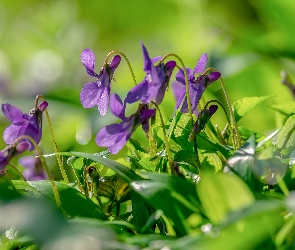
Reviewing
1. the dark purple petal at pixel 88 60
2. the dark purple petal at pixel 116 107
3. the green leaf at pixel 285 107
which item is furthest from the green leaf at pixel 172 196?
the green leaf at pixel 285 107

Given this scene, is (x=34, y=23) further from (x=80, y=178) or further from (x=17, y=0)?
(x=80, y=178)

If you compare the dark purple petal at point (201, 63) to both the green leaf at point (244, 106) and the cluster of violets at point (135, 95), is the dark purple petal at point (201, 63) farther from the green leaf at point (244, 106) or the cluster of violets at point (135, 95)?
the green leaf at point (244, 106)

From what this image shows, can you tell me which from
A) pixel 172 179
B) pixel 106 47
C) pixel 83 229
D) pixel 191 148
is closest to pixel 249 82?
pixel 191 148

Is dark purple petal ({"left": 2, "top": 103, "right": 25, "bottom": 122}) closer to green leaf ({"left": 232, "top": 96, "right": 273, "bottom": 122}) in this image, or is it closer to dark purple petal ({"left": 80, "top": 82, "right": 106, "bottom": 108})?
dark purple petal ({"left": 80, "top": 82, "right": 106, "bottom": 108})

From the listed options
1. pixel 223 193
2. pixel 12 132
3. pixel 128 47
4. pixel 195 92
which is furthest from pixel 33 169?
pixel 128 47

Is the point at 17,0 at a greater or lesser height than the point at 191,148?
greater
